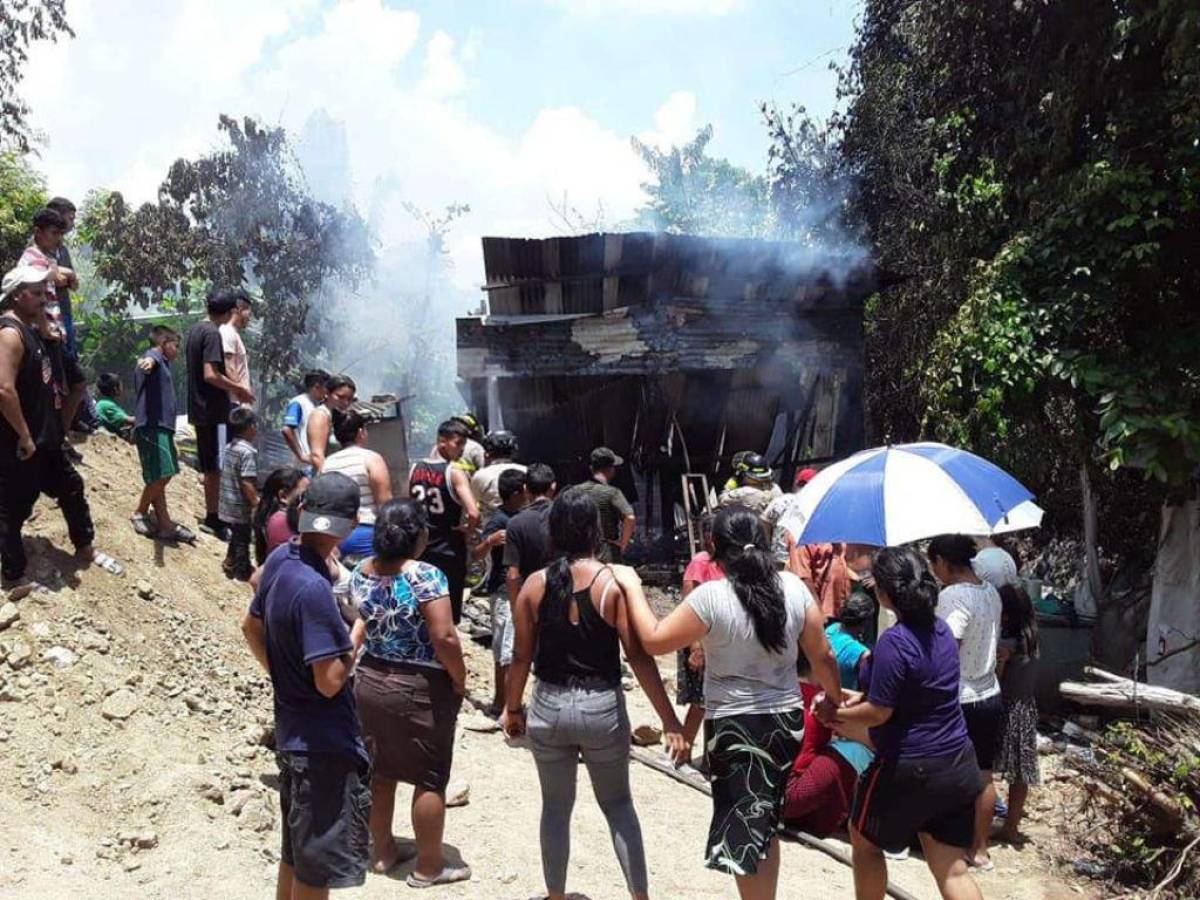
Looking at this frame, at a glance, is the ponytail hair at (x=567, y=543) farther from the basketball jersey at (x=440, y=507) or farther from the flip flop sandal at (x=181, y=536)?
the flip flop sandal at (x=181, y=536)

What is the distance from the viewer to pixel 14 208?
15320 mm

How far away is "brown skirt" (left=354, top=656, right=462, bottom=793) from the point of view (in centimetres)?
416

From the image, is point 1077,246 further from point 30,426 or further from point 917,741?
point 30,426

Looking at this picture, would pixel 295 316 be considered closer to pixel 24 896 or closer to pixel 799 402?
pixel 799 402

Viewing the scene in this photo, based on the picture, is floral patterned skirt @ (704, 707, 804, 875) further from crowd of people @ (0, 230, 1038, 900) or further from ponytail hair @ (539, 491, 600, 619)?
ponytail hair @ (539, 491, 600, 619)

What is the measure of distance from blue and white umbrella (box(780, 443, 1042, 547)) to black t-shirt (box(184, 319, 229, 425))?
4.57 metres

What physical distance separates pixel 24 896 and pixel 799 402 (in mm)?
10559

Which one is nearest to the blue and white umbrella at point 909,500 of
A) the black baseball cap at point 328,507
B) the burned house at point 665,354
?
the black baseball cap at point 328,507

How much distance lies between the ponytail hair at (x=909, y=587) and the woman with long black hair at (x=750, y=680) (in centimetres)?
31

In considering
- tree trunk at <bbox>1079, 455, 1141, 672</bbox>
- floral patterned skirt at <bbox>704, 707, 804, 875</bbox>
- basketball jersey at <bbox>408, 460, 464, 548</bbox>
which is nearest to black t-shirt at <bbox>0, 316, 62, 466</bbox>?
basketball jersey at <bbox>408, 460, 464, 548</bbox>

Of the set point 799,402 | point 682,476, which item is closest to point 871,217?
point 799,402

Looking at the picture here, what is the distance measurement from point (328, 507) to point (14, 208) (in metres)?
15.1

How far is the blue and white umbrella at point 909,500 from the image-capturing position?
15.3 feet

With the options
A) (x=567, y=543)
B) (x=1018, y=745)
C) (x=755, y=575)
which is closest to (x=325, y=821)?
(x=567, y=543)
